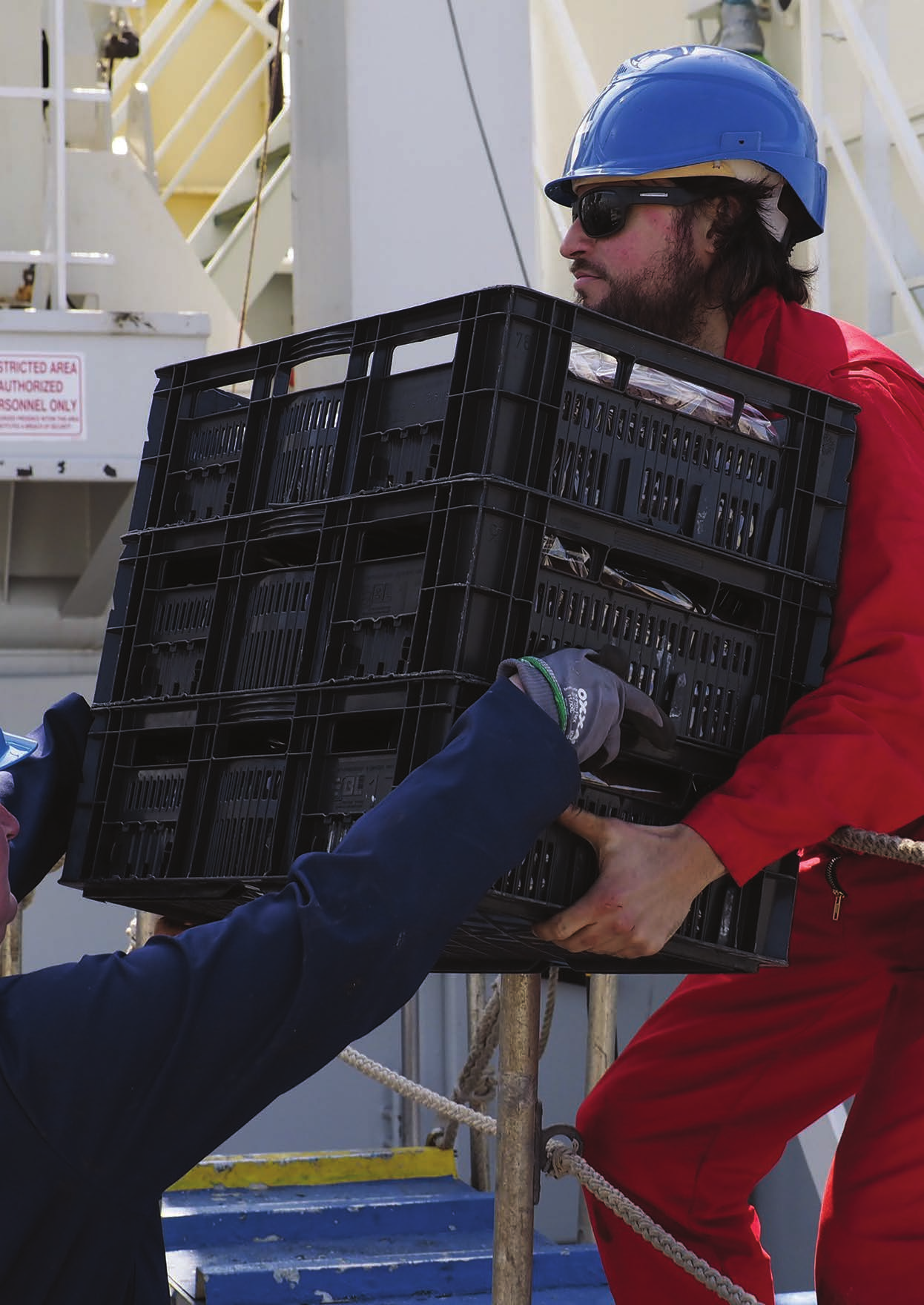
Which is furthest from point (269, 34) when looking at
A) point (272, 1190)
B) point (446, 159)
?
point (272, 1190)

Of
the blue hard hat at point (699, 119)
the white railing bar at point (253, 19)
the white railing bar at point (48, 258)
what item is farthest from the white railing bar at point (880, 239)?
the white railing bar at point (253, 19)

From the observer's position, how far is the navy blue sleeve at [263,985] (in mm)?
1432

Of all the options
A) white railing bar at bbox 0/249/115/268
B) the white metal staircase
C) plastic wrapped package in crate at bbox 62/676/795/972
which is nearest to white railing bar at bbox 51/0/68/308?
white railing bar at bbox 0/249/115/268

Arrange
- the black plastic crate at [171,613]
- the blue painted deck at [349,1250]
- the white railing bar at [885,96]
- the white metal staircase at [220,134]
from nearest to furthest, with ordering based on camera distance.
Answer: the black plastic crate at [171,613] < the blue painted deck at [349,1250] < the white railing bar at [885,96] < the white metal staircase at [220,134]

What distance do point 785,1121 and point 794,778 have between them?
76 cm

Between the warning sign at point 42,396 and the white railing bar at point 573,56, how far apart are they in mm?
1828

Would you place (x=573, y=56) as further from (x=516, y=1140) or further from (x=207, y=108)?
(x=207, y=108)

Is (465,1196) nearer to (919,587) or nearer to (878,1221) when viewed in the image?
(878,1221)

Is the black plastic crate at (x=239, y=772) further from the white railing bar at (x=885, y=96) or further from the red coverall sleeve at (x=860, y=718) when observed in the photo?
the white railing bar at (x=885, y=96)

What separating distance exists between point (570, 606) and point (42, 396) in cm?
318

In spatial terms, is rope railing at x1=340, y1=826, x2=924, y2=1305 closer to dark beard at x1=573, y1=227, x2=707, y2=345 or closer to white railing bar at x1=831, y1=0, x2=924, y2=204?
dark beard at x1=573, y1=227, x2=707, y2=345

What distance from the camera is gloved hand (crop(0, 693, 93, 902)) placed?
7.49 ft

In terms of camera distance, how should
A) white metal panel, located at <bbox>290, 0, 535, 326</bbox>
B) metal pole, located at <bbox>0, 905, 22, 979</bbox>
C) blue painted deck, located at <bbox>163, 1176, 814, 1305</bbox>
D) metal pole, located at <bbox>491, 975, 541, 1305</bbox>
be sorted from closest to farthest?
metal pole, located at <bbox>491, 975, 541, 1305</bbox> → blue painted deck, located at <bbox>163, 1176, 814, 1305</bbox> → metal pole, located at <bbox>0, 905, 22, 979</bbox> → white metal panel, located at <bbox>290, 0, 535, 326</bbox>

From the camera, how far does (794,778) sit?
196 cm
